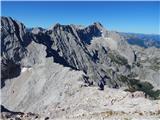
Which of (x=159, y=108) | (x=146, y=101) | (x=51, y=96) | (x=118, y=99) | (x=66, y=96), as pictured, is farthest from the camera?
(x=51, y=96)

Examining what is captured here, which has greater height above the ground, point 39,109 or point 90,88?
point 90,88

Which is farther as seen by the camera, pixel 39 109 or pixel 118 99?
pixel 39 109

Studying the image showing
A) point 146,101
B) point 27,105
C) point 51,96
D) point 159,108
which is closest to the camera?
point 159,108

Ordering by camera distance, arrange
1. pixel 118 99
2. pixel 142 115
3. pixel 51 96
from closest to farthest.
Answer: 1. pixel 142 115
2. pixel 118 99
3. pixel 51 96

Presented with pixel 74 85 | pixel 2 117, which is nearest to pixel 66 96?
pixel 74 85

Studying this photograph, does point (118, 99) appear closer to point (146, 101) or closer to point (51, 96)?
point (146, 101)

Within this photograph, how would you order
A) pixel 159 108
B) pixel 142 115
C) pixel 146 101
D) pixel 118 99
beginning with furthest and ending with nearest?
1. pixel 118 99
2. pixel 146 101
3. pixel 159 108
4. pixel 142 115

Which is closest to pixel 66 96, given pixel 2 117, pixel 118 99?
pixel 118 99

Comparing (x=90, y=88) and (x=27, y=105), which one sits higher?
(x=90, y=88)

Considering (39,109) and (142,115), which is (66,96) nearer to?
(39,109)
